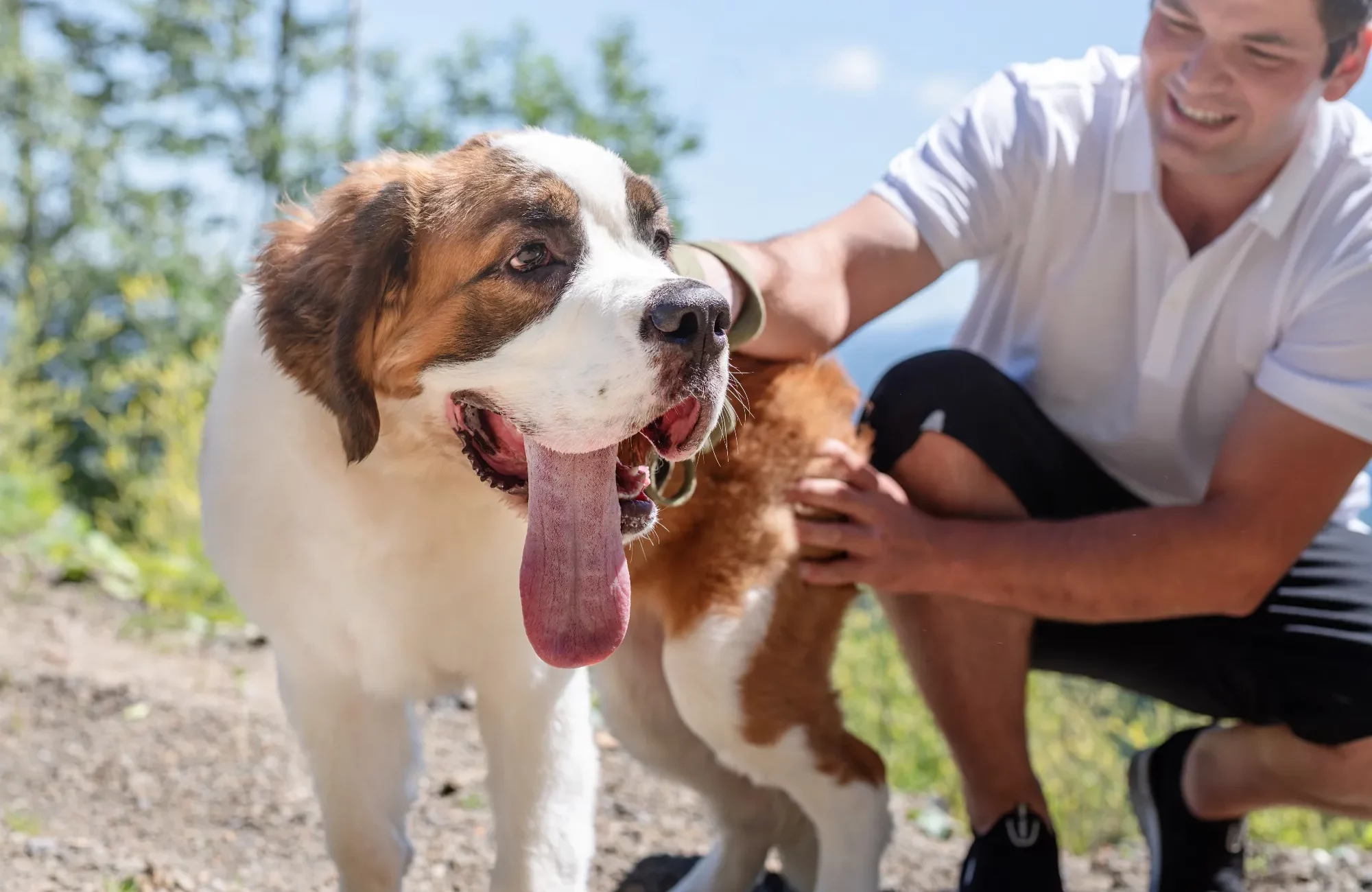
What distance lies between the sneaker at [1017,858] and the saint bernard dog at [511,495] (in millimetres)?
309

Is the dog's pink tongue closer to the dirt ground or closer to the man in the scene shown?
the man

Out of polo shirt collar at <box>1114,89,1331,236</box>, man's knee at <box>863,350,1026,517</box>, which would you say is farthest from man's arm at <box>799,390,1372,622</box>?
polo shirt collar at <box>1114,89,1331,236</box>

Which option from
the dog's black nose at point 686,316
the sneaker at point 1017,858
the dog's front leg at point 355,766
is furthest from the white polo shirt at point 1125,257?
the dog's front leg at point 355,766

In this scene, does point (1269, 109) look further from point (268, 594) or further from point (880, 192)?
point (268, 594)

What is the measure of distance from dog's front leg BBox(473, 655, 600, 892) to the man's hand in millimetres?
605

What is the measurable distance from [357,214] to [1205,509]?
1805mm

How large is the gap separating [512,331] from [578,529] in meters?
0.32

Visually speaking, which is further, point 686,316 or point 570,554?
point 570,554

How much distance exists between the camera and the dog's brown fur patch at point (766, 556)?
269 centimetres

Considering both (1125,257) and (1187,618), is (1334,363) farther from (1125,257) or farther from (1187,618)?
(1187,618)

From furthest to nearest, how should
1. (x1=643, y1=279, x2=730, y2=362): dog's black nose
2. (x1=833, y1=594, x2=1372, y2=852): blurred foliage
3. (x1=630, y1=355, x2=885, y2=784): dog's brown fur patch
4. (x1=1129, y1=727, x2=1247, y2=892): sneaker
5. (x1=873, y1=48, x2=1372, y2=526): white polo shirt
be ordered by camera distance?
(x1=833, y1=594, x2=1372, y2=852): blurred foliage
(x1=1129, y1=727, x2=1247, y2=892): sneaker
(x1=873, y1=48, x2=1372, y2=526): white polo shirt
(x1=630, y1=355, x2=885, y2=784): dog's brown fur patch
(x1=643, y1=279, x2=730, y2=362): dog's black nose

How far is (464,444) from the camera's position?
2152 millimetres

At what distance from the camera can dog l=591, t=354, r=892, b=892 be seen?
2.70 m

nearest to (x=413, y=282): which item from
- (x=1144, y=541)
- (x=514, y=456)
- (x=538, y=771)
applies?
(x=514, y=456)
